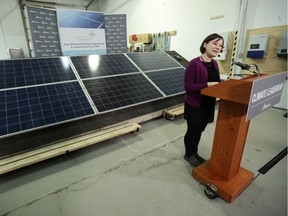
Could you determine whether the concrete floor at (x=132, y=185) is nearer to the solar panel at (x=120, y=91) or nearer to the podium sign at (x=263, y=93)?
the solar panel at (x=120, y=91)

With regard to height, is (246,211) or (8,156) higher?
(8,156)

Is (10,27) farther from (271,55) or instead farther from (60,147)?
(271,55)

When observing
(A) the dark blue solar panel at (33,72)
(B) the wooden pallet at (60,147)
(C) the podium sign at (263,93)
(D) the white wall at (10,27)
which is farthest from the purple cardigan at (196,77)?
(D) the white wall at (10,27)

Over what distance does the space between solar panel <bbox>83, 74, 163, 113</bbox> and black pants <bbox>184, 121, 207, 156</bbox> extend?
42.8 inches

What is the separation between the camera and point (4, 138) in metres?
1.93

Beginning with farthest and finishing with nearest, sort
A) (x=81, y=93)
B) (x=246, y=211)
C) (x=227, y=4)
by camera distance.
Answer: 1. (x=227, y=4)
2. (x=81, y=93)
3. (x=246, y=211)

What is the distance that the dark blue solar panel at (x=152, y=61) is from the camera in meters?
3.77

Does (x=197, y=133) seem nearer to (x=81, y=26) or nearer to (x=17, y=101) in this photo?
(x=17, y=101)

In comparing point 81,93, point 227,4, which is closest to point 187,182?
point 81,93

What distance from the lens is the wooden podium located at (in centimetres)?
142

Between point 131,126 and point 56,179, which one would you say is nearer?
point 56,179

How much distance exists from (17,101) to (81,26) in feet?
11.1

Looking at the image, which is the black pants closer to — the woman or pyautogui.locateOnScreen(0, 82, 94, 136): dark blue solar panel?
the woman

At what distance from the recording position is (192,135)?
79.7 inches
